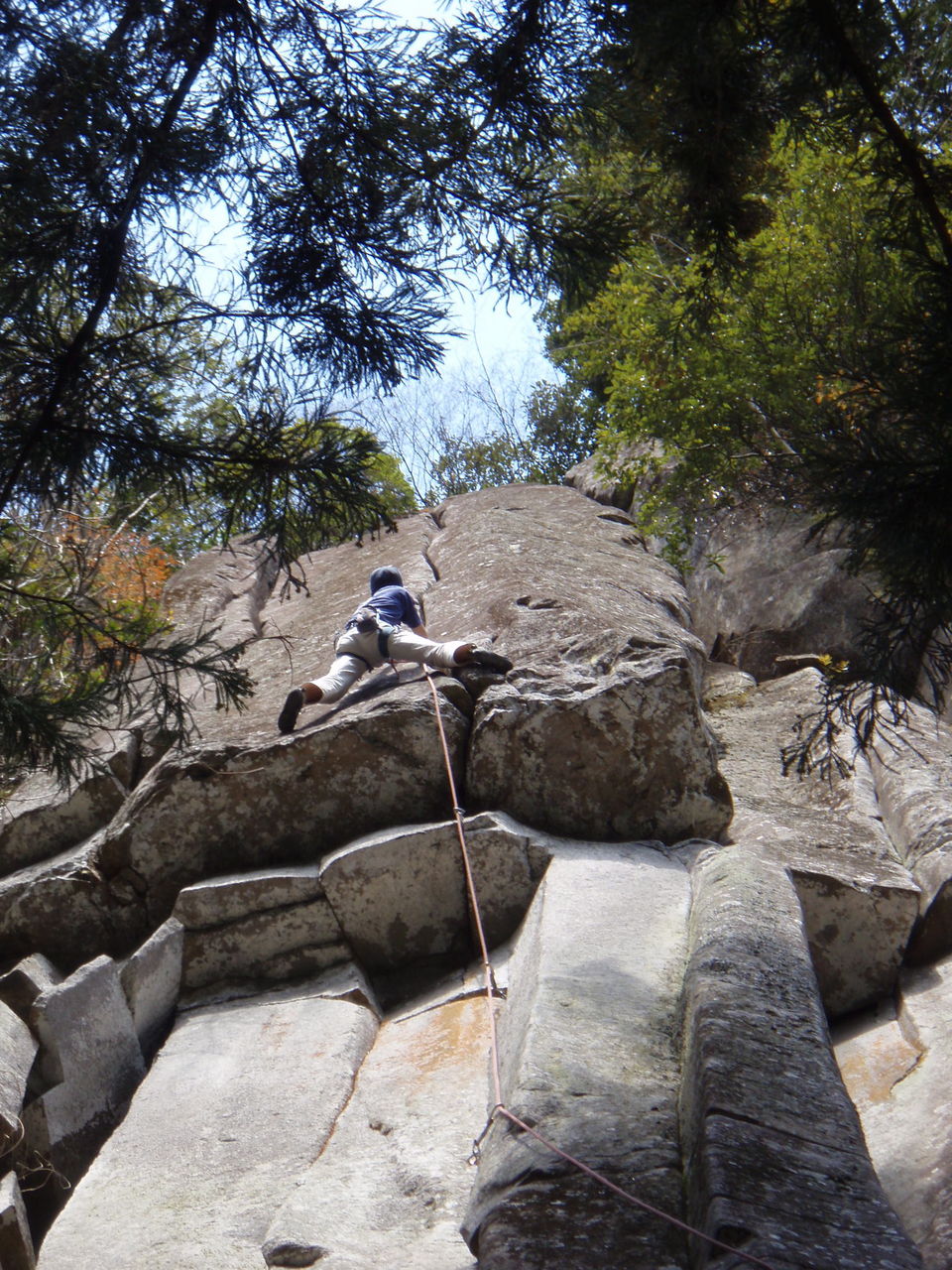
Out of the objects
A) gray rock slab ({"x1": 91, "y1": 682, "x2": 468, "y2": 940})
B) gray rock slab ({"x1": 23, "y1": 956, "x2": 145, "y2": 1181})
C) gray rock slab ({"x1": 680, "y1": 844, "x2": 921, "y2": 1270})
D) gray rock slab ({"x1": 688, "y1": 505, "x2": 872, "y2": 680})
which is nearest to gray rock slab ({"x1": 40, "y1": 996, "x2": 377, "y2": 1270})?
gray rock slab ({"x1": 23, "y1": 956, "x2": 145, "y2": 1181})

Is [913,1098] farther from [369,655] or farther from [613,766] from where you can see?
[369,655]

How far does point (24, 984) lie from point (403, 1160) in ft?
9.64

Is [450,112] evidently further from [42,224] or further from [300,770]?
[300,770]

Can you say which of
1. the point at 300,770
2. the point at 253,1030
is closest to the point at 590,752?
the point at 300,770

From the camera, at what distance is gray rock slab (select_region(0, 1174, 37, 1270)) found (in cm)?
456

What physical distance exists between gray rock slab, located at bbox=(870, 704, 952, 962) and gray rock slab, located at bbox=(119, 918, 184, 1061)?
3.77 meters

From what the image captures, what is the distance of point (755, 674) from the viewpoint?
10.5m

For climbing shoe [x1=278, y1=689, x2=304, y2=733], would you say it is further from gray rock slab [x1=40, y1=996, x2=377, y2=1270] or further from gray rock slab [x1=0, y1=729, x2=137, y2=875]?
gray rock slab [x1=40, y1=996, x2=377, y2=1270]

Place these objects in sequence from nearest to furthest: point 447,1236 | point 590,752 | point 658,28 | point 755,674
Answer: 1. point 658,28
2. point 447,1236
3. point 590,752
4. point 755,674

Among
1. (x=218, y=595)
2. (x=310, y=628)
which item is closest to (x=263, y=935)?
(x=310, y=628)

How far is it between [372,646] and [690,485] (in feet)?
16.9

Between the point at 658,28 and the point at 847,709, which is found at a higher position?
the point at 658,28

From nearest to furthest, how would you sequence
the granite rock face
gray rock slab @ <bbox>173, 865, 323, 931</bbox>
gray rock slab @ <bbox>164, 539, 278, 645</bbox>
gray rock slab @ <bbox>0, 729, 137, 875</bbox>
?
the granite rock face < gray rock slab @ <bbox>173, 865, 323, 931</bbox> < gray rock slab @ <bbox>0, 729, 137, 875</bbox> < gray rock slab @ <bbox>164, 539, 278, 645</bbox>

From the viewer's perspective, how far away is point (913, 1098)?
4391mm
